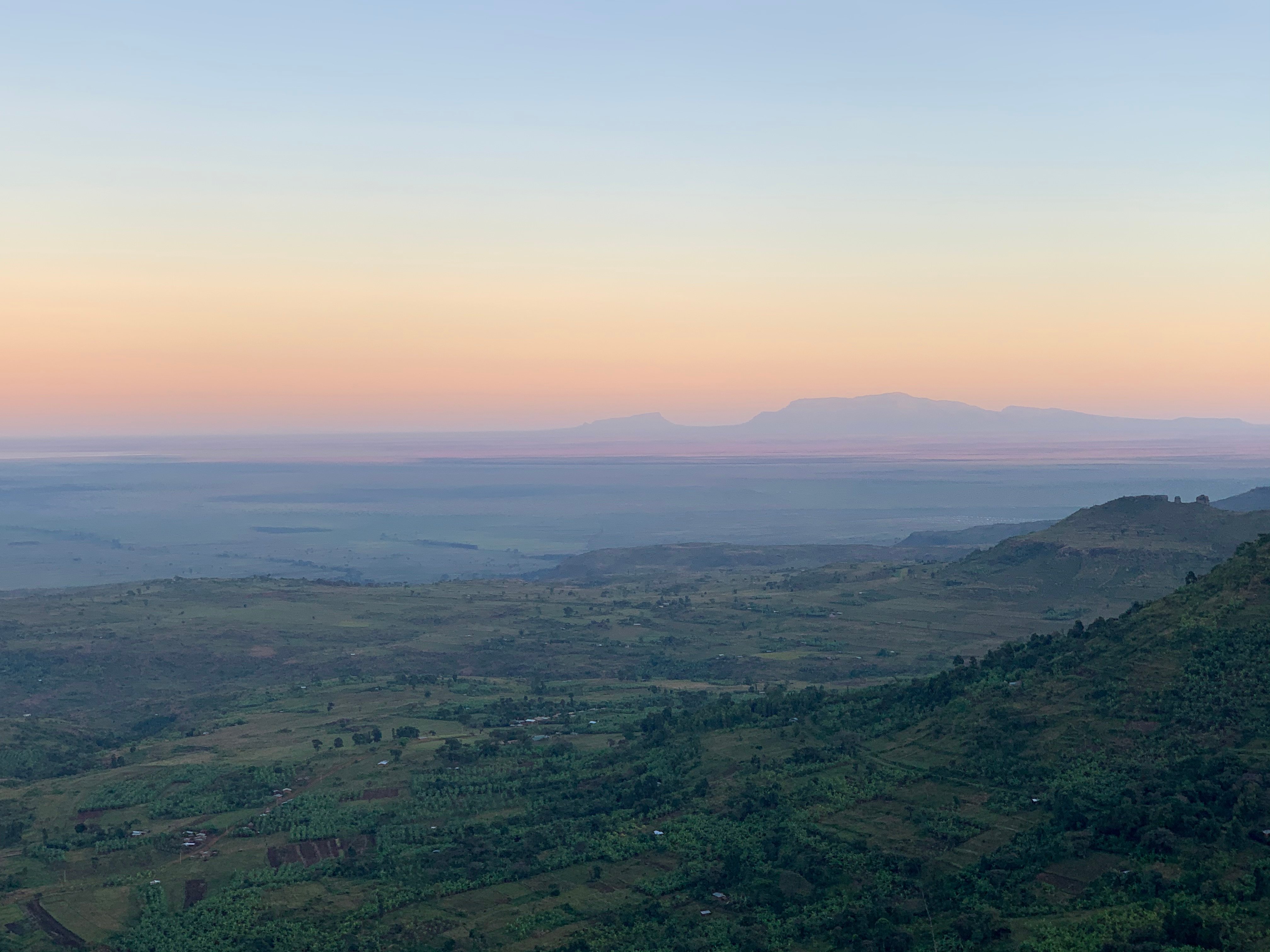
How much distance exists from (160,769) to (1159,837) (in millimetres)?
62114

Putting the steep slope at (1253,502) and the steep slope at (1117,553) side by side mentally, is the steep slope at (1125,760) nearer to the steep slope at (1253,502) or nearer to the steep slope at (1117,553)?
the steep slope at (1117,553)

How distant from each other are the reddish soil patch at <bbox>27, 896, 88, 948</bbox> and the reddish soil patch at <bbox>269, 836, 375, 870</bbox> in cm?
1008

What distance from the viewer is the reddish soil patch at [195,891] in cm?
5562

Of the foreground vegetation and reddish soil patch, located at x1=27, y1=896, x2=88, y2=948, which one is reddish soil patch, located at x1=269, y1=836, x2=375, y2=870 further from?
reddish soil patch, located at x1=27, y1=896, x2=88, y2=948

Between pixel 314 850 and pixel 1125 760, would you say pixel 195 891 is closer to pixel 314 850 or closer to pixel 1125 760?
pixel 314 850

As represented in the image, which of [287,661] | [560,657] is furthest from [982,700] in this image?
[287,661]

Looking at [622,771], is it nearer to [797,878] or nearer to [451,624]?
[797,878]

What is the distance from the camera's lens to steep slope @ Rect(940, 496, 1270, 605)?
126m

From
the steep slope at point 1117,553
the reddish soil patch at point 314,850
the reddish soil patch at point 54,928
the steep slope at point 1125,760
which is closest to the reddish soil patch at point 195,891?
the reddish soil patch at point 314,850

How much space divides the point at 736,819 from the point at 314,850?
904 inches

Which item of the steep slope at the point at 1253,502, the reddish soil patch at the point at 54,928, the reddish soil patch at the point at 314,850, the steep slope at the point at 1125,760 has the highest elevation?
the steep slope at the point at 1253,502

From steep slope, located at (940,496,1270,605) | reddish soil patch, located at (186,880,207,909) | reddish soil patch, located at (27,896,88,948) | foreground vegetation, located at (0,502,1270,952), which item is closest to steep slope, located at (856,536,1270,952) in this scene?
foreground vegetation, located at (0,502,1270,952)

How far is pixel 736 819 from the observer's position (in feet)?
196

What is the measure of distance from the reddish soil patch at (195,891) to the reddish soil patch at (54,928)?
5001 mm
